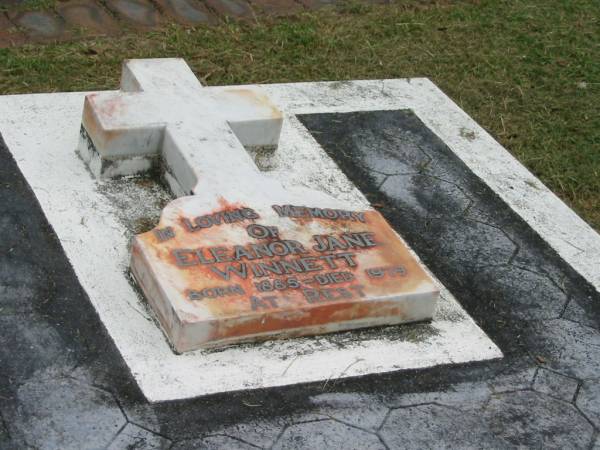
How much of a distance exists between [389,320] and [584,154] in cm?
198

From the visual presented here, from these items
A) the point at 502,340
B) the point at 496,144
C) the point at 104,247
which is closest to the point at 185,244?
the point at 104,247

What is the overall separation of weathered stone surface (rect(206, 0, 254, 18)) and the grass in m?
0.13

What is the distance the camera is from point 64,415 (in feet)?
9.82

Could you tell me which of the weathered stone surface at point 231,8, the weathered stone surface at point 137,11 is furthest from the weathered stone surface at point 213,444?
the weathered stone surface at point 231,8

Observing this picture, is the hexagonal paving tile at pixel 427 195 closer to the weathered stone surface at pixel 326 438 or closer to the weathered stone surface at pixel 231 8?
the weathered stone surface at pixel 326 438

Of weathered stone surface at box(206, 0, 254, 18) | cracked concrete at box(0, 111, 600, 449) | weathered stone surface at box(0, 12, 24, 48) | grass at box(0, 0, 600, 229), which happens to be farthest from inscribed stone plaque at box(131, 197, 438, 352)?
weathered stone surface at box(206, 0, 254, 18)

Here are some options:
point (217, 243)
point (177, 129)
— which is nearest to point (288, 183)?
point (177, 129)

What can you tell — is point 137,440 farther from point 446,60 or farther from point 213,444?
point 446,60

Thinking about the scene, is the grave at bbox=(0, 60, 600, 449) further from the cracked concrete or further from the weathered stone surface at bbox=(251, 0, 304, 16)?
the weathered stone surface at bbox=(251, 0, 304, 16)

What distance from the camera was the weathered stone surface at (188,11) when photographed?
18.8ft

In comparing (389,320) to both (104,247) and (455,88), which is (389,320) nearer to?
(104,247)

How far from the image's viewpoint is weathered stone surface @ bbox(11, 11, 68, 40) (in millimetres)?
5333

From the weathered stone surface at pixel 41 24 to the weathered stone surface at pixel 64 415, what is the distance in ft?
8.75

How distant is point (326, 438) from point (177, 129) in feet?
4.81
